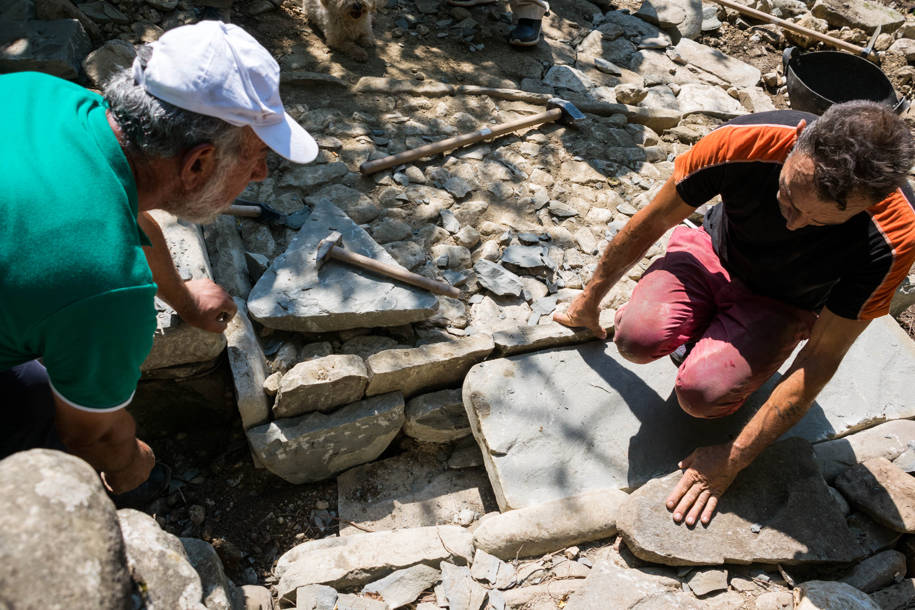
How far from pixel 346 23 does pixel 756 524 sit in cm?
423

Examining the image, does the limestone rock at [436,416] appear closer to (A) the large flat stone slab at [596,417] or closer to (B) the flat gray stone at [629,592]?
(A) the large flat stone slab at [596,417]

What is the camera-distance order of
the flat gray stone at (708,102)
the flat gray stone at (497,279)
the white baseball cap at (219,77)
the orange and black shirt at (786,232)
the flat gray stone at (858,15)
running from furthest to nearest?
1. the flat gray stone at (858,15)
2. the flat gray stone at (708,102)
3. the flat gray stone at (497,279)
4. the orange and black shirt at (786,232)
5. the white baseball cap at (219,77)

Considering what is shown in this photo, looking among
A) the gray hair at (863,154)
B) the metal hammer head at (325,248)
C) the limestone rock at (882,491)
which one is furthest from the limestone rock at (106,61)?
the limestone rock at (882,491)

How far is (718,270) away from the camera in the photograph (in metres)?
3.06

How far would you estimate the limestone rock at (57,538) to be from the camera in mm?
1141

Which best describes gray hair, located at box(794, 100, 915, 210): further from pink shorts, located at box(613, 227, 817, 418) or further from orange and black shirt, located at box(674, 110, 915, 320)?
pink shorts, located at box(613, 227, 817, 418)

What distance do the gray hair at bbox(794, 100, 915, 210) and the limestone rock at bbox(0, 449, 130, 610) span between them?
2238mm

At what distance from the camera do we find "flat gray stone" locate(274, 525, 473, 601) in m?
2.57

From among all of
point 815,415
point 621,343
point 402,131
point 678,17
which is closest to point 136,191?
point 621,343

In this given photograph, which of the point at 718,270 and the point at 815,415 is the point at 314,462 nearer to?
the point at 718,270

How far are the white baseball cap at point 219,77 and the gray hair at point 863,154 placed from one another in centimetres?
172

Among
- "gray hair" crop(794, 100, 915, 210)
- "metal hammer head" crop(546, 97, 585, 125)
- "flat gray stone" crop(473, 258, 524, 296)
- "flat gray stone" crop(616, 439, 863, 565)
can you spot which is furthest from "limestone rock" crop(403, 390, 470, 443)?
"metal hammer head" crop(546, 97, 585, 125)

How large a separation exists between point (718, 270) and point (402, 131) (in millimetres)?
2295

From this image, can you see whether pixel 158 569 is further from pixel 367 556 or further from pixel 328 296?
pixel 328 296
